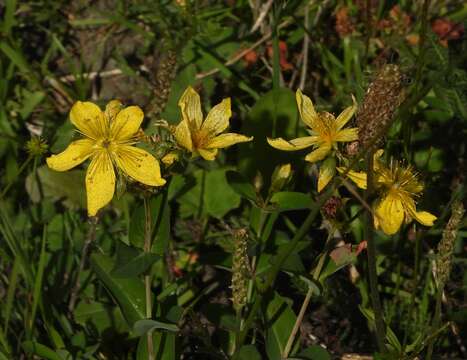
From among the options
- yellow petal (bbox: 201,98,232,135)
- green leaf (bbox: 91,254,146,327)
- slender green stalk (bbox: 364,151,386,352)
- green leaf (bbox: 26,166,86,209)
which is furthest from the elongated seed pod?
green leaf (bbox: 26,166,86,209)

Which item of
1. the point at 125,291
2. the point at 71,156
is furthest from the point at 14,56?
the point at 125,291

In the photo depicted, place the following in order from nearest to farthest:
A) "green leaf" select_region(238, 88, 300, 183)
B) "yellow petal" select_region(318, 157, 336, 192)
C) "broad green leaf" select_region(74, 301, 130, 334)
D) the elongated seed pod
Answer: the elongated seed pod, "yellow petal" select_region(318, 157, 336, 192), "broad green leaf" select_region(74, 301, 130, 334), "green leaf" select_region(238, 88, 300, 183)

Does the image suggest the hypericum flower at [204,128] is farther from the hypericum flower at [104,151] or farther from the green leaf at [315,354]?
the green leaf at [315,354]

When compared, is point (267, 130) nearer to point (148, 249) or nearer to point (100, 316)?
point (148, 249)

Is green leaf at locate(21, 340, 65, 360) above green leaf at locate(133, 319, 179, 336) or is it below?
below

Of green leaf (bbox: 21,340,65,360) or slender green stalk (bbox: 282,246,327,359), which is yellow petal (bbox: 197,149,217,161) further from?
green leaf (bbox: 21,340,65,360)

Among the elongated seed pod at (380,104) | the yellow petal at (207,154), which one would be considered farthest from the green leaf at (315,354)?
the elongated seed pod at (380,104)
